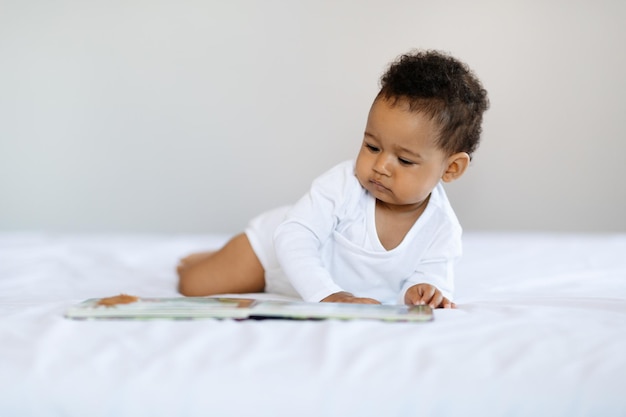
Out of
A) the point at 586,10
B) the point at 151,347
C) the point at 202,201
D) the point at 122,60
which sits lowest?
the point at 202,201

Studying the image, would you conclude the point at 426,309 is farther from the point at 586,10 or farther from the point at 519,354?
the point at 586,10

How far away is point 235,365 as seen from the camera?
0.99 m

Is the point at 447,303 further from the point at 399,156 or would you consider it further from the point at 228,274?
the point at 228,274

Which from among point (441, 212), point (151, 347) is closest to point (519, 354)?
point (151, 347)

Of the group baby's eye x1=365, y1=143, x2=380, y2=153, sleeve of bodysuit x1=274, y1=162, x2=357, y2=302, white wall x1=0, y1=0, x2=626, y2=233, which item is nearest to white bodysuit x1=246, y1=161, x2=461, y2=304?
sleeve of bodysuit x1=274, y1=162, x2=357, y2=302

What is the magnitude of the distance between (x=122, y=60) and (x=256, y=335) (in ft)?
6.22

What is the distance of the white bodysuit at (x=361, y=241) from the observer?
5.18 feet

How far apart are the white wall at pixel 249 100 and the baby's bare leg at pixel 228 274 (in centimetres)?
108

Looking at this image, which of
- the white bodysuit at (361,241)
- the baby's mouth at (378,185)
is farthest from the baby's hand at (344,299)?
the baby's mouth at (378,185)

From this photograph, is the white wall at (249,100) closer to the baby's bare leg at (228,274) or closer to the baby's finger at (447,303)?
the baby's bare leg at (228,274)

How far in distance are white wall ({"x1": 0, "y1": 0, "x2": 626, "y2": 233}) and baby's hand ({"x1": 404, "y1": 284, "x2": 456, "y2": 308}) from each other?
1.31m

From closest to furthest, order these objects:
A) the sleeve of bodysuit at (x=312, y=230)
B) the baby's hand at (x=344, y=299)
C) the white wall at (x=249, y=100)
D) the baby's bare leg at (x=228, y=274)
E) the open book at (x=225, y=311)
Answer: the open book at (x=225, y=311) < the baby's hand at (x=344, y=299) < the sleeve of bodysuit at (x=312, y=230) < the baby's bare leg at (x=228, y=274) < the white wall at (x=249, y=100)

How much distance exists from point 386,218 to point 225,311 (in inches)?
23.4

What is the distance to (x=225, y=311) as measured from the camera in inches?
45.2
